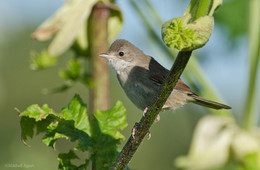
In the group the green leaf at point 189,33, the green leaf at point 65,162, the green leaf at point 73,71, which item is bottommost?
the green leaf at point 65,162

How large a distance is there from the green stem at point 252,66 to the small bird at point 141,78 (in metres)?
0.78

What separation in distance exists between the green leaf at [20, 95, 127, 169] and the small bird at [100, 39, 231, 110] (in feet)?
4.26

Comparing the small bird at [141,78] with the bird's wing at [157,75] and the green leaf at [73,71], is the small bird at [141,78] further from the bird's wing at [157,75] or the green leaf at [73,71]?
the green leaf at [73,71]

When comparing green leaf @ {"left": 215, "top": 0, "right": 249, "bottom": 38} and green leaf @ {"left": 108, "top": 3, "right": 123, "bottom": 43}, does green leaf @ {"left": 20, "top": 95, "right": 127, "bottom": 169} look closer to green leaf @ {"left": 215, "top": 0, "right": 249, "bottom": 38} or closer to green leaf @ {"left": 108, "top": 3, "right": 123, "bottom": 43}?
green leaf @ {"left": 108, "top": 3, "right": 123, "bottom": 43}

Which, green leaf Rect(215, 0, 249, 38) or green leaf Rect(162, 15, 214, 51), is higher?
green leaf Rect(162, 15, 214, 51)

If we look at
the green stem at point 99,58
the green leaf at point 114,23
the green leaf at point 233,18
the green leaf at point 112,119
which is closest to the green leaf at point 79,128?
the green leaf at point 112,119

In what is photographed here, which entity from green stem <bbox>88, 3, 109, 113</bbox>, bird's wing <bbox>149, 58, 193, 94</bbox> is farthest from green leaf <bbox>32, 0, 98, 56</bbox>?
bird's wing <bbox>149, 58, 193, 94</bbox>

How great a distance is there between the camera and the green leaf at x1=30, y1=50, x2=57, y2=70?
2.98 metres

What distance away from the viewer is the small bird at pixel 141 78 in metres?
3.79

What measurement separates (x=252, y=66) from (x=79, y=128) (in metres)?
1.17

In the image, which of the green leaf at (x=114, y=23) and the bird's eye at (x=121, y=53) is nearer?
the green leaf at (x=114, y=23)

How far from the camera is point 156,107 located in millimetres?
1527

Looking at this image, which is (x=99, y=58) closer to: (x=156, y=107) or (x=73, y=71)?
(x=73, y=71)

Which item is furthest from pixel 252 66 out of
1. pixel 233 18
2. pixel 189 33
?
pixel 233 18
